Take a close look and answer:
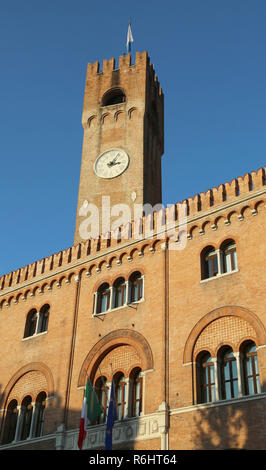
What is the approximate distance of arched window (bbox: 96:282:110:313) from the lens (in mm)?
22328

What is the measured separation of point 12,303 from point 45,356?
3993 mm

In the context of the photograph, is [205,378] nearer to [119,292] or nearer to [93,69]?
[119,292]

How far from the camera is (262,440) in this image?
51.6ft

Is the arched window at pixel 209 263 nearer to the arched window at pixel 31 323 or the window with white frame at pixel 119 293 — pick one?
the window with white frame at pixel 119 293

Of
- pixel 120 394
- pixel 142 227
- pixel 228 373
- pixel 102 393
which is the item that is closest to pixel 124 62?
pixel 142 227

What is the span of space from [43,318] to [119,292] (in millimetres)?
4093

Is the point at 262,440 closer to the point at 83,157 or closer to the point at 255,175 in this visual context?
the point at 255,175

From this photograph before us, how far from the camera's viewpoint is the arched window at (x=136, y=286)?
21445 millimetres

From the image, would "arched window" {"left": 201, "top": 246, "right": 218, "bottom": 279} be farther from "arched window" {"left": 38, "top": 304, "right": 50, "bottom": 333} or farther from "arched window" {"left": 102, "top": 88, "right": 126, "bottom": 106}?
"arched window" {"left": 102, "top": 88, "right": 126, "bottom": 106}

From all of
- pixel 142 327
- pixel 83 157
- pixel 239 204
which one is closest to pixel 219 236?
pixel 239 204

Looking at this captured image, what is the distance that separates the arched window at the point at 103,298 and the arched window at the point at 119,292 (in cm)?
44

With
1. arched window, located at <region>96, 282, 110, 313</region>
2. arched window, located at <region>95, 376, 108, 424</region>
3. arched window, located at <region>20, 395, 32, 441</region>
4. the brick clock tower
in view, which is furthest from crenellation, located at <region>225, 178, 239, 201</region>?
arched window, located at <region>20, 395, 32, 441</region>

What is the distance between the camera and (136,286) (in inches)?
857
